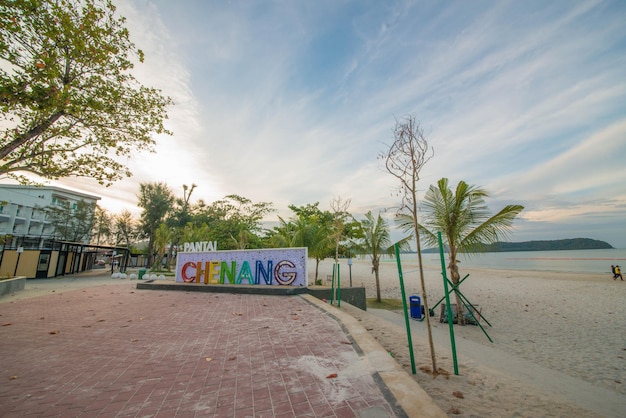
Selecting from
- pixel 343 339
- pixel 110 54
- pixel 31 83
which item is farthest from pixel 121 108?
pixel 343 339

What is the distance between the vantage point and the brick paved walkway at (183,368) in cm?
275

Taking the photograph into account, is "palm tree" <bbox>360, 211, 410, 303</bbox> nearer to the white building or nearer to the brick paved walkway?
the brick paved walkway

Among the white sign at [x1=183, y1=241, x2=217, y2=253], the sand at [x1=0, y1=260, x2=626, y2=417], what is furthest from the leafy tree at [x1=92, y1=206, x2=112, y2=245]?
the sand at [x1=0, y1=260, x2=626, y2=417]

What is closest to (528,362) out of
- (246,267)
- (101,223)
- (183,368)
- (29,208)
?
(183,368)

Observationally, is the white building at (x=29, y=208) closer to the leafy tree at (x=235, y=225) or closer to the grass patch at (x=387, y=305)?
the leafy tree at (x=235, y=225)

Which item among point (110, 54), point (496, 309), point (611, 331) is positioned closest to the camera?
point (110, 54)

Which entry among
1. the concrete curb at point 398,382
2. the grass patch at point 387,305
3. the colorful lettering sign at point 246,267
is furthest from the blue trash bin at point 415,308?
the concrete curb at point 398,382

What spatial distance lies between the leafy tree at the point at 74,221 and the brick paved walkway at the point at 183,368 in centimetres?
4210

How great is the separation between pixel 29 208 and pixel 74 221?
16.3 meters

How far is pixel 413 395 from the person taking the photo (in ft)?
8.90

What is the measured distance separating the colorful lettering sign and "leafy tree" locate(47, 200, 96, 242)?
1452 inches

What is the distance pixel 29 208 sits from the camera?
155ft

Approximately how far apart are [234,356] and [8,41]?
903 cm

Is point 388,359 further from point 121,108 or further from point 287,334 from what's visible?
point 121,108
